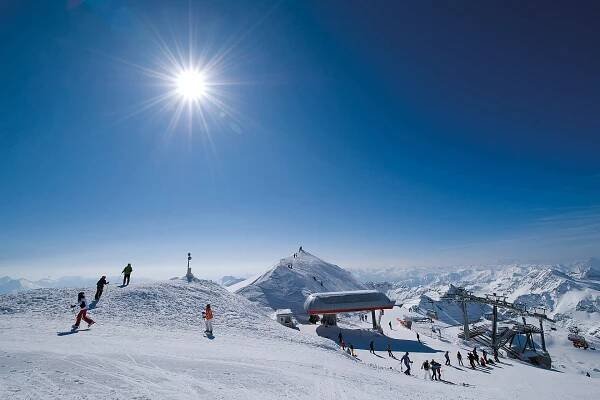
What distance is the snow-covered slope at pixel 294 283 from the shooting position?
254 feet

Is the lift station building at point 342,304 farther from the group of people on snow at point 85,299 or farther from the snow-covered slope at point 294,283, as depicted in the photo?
the group of people on snow at point 85,299

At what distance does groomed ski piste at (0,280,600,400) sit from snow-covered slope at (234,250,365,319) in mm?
34693

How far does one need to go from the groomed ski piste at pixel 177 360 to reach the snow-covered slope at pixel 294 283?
3469 centimetres

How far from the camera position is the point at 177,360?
13.1m

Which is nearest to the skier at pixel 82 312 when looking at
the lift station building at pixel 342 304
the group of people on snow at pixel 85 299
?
the group of people on snow at pixel 85 299

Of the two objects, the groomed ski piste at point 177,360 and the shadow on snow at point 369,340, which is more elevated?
the groomed ski piste at point 177,360

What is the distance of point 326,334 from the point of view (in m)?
40.6

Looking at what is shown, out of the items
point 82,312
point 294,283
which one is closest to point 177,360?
point 82,312

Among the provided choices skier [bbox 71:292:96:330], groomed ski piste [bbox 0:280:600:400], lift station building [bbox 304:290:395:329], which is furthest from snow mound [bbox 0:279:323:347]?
lift station building [bbox 304:290:395:329]

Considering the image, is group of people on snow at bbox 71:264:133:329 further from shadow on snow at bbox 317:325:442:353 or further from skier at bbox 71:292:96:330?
shadow on snow at bbox 317:325:442:353

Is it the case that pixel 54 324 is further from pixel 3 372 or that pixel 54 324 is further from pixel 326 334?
pixel 326 334

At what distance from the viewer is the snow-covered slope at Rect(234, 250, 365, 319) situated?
254ft

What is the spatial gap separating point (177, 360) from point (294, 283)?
77.2m

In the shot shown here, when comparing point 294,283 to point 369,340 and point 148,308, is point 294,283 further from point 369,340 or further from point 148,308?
point 148,308
